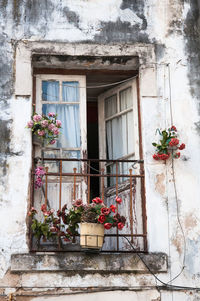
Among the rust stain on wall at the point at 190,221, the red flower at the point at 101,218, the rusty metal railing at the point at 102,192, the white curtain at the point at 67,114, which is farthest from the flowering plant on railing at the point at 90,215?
the white curtain at the point at 67,114

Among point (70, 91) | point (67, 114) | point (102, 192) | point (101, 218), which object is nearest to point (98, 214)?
point (101, 218)

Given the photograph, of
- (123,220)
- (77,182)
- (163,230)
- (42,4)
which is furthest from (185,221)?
(42,4)

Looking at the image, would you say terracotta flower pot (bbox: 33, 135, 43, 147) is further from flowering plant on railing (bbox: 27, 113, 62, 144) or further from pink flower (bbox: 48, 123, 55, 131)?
pink flower (bbox: 48, 123, 55, 131)

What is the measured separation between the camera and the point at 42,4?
777 centimetres

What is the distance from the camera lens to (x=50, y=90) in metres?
7.79

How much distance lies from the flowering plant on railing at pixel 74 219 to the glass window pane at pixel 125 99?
163 cm

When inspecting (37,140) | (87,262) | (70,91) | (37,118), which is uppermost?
(70,91)

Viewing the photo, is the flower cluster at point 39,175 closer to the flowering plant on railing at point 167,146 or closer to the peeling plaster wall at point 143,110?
the peeling plaster wall at point 143,110

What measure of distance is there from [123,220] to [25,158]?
1383 mm

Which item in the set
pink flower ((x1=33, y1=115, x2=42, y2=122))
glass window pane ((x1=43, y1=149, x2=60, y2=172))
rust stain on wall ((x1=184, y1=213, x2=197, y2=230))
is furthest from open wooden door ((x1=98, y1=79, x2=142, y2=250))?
pink flower ((x1=33, y1=115, x2=42, y2=122))

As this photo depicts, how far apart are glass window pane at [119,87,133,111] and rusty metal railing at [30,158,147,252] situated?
0.78 meters

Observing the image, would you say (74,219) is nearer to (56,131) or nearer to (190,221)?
(56,131)

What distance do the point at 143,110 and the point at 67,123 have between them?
3.30 feet

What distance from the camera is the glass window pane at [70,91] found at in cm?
778
